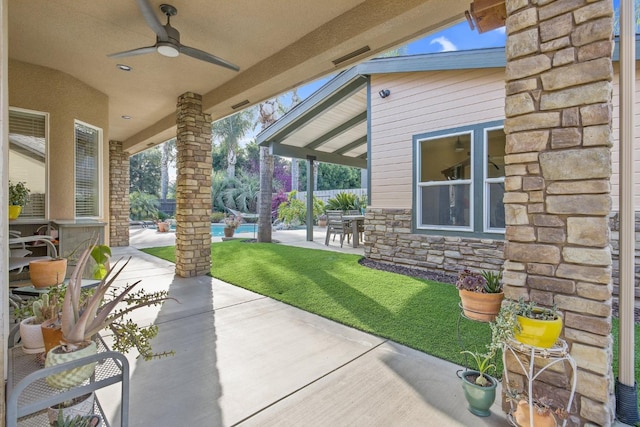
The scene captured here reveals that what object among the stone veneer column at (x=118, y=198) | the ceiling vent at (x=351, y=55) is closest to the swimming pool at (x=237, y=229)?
the stone veneer column at (x=118, y=198)

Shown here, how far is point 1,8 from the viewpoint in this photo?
4.05 ft

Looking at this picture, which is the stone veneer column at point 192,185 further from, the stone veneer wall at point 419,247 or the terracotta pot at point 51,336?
the terracotta pot at point 51,336

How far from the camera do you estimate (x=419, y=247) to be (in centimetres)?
562

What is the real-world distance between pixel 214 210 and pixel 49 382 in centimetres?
2019

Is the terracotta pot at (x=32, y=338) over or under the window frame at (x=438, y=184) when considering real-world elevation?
under

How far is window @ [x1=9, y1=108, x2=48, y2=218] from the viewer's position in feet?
14.6

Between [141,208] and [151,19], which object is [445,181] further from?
[141,208]

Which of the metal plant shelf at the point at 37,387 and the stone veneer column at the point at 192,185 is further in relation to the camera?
the stone veneer column at the point at 192,185

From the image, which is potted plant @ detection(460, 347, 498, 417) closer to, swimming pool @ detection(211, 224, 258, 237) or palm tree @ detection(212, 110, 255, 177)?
swimming pool @ detection(211, 224, 258, 237)

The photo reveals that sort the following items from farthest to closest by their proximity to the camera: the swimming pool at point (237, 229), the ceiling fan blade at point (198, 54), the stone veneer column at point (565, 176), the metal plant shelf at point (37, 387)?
1. the swimming pool at point (237, 229)
2. the ceiling fan blade at point (198, 54)
3. the stone veneer column at point (565, 176)
4. the metal plant shelf at point (37, 387)

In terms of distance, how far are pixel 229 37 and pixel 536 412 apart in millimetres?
4320

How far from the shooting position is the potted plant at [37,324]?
1450mm

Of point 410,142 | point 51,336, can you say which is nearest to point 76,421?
point 51,336

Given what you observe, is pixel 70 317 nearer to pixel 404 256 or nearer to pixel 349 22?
pixel 349 22
